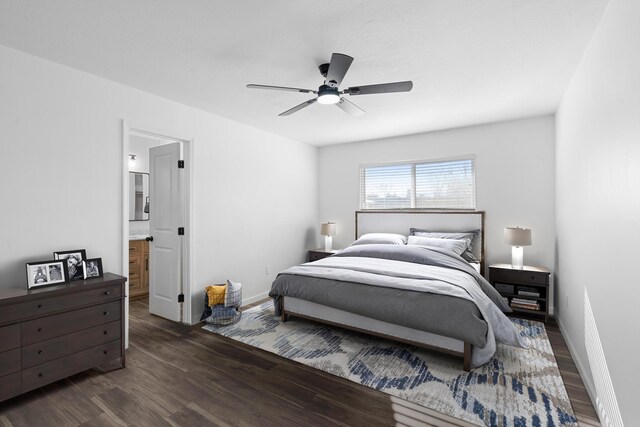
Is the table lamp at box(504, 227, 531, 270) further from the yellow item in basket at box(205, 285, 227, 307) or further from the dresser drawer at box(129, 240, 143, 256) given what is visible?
the dresser drawer at box(129, 240, 143, 256)

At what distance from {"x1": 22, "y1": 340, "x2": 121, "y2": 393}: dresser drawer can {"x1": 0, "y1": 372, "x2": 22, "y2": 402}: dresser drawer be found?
0.03 metres

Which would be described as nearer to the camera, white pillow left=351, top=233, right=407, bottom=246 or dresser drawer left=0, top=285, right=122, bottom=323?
dresser drawer left=0, top=285, right=122, bottom=323

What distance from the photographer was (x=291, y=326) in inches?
137

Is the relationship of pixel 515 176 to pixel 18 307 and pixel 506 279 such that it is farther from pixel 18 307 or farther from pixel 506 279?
pixel 18 307

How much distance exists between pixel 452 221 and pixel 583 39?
270 cm

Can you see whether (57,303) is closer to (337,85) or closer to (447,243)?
(337,85)

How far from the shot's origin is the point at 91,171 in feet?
9.04

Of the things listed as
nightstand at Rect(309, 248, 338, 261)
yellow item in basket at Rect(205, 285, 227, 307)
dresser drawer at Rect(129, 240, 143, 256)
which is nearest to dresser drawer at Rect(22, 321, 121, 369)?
yellow item in basket at Rect(205, 285, 227, 307)

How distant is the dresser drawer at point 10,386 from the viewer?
2006 mm

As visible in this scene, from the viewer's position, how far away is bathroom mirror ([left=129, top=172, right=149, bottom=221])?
4887 mm

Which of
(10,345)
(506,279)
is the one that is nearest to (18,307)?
(10,345)

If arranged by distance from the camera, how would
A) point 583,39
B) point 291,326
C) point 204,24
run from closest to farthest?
1. point 204,24
2. point 583,39
3. point 291,326

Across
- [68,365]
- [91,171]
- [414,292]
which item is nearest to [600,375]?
[414,292]

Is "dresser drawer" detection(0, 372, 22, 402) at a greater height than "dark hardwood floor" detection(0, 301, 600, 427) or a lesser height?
greater
